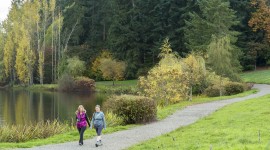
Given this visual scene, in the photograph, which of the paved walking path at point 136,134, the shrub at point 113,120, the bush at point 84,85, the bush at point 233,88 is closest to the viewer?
the paved walking path at point 136,134

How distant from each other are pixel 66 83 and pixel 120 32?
13.7 m

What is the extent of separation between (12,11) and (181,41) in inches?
1263

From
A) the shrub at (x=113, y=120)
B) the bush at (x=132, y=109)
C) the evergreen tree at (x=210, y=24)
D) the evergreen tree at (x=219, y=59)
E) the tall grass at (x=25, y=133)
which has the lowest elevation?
the tall grass at (x=25, y=133)

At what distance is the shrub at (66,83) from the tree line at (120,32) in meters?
6.51

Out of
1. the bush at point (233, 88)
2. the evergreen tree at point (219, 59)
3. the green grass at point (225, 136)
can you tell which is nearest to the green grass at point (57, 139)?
the green grass at point (225, 136)

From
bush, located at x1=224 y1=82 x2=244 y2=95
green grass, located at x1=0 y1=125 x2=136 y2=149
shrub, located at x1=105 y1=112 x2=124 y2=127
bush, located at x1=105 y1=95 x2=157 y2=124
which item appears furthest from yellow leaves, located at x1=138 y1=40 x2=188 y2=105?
green grass, located at x1=0 y1=125 x2=136 y2=149

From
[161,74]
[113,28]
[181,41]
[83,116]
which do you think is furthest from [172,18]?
[83,116]

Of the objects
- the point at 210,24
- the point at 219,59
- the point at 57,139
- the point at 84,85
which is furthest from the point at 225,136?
the point at 84,85

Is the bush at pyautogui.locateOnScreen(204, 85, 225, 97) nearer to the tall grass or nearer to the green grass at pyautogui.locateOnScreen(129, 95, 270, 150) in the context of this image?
the green grass at pyautogui.locateOnScreen(129, 95, 270, 150)

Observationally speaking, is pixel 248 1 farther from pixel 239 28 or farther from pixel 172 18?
pixel 172 18

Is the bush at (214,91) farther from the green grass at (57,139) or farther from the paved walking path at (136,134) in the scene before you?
the green grass at (57,139)

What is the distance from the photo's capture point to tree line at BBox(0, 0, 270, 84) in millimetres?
55753

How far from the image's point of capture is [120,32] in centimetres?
6600

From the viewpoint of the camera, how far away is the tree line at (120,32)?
5575 cm
